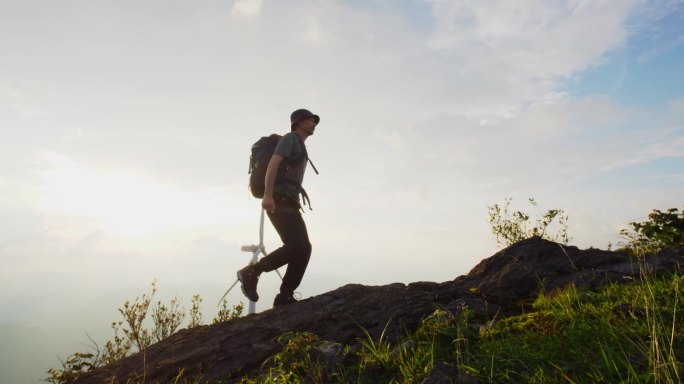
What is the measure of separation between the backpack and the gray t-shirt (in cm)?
2

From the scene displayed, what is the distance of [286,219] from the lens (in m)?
6.47

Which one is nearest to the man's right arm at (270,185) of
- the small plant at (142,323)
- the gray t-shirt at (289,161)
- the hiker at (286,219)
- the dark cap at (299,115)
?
the hiker at (286,219)

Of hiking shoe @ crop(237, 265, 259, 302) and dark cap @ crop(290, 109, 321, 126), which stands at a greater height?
dark cap @ crop(290, 109, 321, 126)

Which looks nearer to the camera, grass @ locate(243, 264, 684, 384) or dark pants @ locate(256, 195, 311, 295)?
grass @ locate(243, 264, 684, 384)

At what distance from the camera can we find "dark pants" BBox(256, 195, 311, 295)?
6422 millimetres

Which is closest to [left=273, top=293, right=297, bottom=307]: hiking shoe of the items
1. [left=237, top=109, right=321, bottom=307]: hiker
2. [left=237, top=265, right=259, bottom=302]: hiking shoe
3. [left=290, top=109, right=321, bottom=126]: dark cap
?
→ [left=237, top=109, right=321, bottom=307]: hiker

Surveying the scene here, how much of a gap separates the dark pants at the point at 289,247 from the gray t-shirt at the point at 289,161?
0.16m

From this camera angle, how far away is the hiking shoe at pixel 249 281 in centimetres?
655

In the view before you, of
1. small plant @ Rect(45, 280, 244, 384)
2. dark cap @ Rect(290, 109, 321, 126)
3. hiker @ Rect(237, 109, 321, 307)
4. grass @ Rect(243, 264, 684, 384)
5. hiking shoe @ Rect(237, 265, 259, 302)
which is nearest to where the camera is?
grass @ Rect(243, 264, 684, 384)

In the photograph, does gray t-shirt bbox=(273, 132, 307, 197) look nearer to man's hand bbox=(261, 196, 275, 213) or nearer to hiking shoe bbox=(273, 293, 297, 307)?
man's hand bbox=(261, 196, 275, 213)

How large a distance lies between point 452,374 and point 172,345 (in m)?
4.15

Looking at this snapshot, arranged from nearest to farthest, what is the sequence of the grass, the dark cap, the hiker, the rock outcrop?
the grass < the rock outcrop < the hiker < the dark cap

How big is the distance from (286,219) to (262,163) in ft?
3.45

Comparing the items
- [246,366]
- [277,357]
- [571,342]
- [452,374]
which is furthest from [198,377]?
[571,342]
